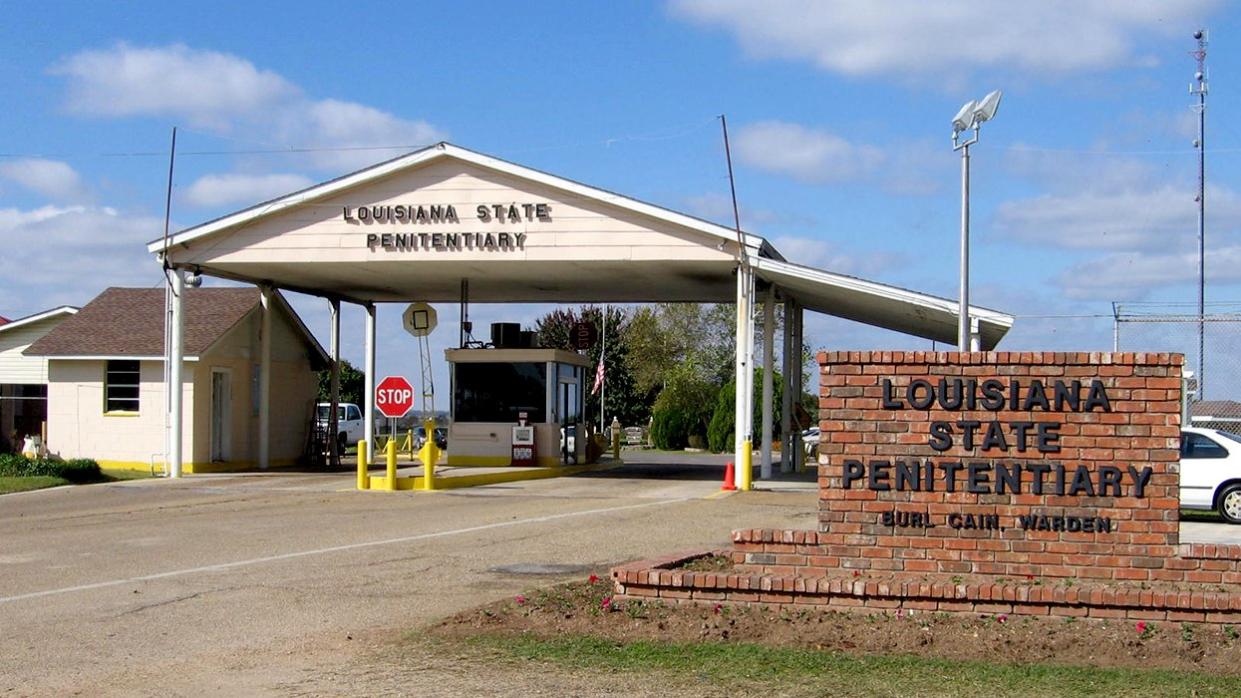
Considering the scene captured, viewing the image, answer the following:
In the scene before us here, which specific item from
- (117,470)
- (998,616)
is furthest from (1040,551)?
(117,470)

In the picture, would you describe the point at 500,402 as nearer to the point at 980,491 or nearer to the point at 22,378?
the point at 22,378

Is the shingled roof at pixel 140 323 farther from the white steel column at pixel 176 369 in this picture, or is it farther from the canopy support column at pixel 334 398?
the white steel column at pixel 176 369

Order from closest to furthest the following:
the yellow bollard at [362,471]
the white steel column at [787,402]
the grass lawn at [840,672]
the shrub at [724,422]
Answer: the grass lawn at [840,672]
the yellow bollard at [362,471]
the white steel column at [787,402]
the shrub at [724,422]

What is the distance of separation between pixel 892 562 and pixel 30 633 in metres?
6.10

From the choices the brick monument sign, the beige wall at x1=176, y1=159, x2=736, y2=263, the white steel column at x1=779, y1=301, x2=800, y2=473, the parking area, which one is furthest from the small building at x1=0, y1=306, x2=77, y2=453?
the brick monument sign

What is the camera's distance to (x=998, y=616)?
28.9 ft

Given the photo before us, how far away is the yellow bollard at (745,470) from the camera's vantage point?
2355 cm

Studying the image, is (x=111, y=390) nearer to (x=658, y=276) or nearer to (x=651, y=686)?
(x=658, y=276)

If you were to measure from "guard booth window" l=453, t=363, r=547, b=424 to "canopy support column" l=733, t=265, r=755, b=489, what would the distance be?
582cm

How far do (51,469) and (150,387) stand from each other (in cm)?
419

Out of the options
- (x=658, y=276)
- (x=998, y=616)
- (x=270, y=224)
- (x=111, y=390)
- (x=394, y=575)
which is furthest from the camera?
(x=111, y=390)

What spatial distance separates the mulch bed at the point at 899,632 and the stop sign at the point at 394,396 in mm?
14768

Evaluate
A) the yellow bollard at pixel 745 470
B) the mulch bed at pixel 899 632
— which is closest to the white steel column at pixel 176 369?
the yellow bollard at pixel 745 470

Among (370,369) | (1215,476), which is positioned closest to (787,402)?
(370,369)
